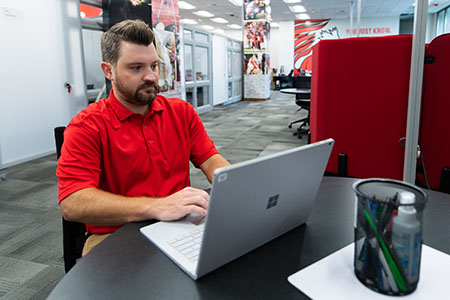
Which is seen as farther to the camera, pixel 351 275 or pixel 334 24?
pixel 334 24

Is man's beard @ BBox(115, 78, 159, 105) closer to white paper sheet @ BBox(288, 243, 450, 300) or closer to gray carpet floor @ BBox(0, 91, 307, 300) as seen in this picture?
white paper sheet @ BBox(288, 243, 450, 300)

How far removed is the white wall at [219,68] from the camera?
8250 millimetres

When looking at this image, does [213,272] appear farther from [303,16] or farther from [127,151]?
[303,16]

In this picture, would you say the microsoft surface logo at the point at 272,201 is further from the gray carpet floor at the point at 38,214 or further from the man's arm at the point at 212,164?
→ the gray carpet floor at the point at 38,214

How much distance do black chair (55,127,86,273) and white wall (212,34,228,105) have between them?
23.9 feet

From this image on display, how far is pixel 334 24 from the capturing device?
45.6ft

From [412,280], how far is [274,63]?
15730 millimetres

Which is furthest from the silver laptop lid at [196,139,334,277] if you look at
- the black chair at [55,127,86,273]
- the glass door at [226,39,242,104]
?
the glass door at [226,39,242,104]

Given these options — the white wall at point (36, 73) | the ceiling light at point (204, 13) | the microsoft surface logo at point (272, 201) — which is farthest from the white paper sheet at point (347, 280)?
the ceiling light at point (204, 13)

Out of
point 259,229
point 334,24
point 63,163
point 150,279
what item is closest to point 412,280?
point 259,229

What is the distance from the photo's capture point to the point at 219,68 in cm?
852

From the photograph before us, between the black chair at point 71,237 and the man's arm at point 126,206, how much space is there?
116 millimetres

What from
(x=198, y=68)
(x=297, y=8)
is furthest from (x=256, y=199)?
(x=297, y=8)

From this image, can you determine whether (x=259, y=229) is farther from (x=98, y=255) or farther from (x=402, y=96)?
(x=402, y=96)
